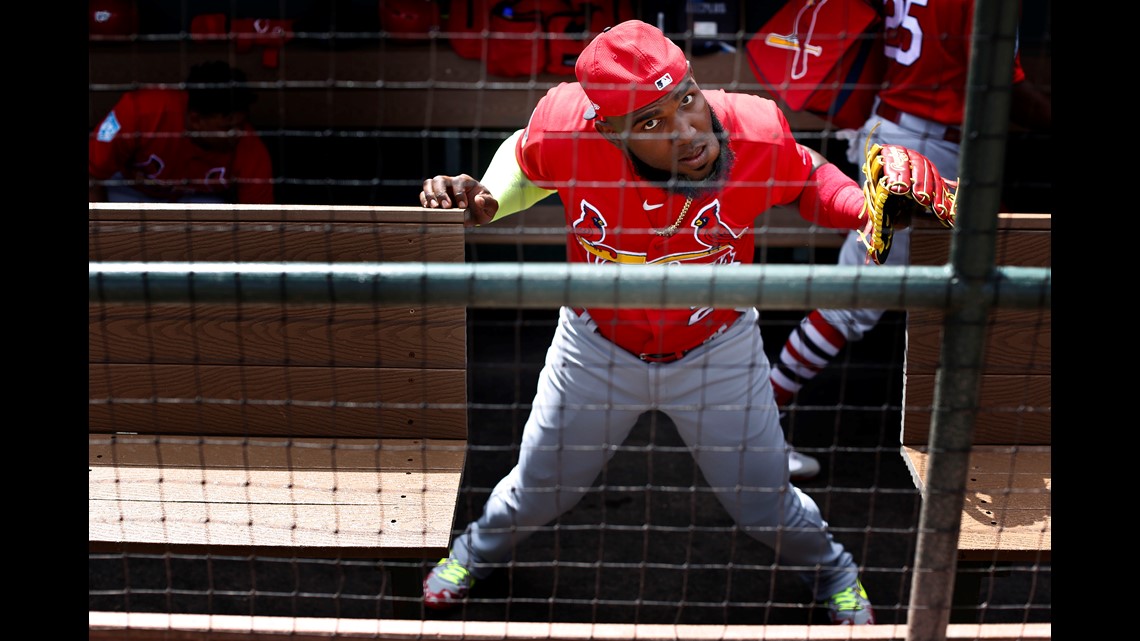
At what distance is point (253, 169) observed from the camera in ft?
14.4

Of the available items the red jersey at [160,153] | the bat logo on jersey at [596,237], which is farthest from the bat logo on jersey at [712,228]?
the red jersey at [160,153]

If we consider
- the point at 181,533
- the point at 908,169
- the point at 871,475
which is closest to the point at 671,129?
the point at 908,169

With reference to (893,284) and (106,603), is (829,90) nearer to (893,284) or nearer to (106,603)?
(893,284)

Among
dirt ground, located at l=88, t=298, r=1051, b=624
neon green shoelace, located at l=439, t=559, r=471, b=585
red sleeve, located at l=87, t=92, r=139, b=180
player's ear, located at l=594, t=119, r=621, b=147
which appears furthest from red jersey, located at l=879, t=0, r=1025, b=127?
red sleeve, located at l=87, t=92, r=139, b=180

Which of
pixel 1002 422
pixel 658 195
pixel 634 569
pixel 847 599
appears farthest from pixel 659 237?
pixel 634 569

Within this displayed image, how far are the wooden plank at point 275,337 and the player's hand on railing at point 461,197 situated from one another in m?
0.23

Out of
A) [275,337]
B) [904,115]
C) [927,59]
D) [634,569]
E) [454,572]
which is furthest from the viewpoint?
[904,115]

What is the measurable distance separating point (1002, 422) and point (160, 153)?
3358 millimetres

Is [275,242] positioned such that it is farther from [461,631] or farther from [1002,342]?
[1002,342]

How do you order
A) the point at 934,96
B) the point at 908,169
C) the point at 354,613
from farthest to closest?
1. the point at 934,96
2. the point at 354,613
3. the point at 908,169

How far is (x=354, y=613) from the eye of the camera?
296 cm

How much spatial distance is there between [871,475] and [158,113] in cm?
316

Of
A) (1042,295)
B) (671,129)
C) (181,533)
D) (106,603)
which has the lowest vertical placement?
(106,603)
